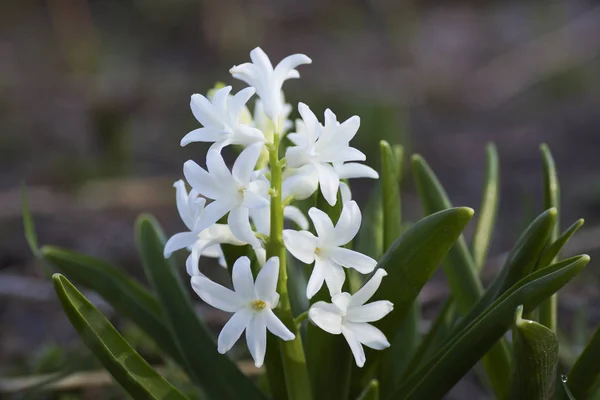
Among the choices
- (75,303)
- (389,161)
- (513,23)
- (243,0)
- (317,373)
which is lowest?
(317,373)

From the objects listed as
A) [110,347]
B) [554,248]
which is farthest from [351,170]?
[110,347]

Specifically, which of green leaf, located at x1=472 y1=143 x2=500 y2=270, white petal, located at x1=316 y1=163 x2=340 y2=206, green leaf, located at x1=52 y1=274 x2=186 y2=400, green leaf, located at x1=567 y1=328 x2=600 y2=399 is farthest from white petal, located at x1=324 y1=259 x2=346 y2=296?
green leaf, located at x1=472 y1=143 x2=500 y2=270

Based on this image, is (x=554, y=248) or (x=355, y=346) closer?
(x=355, y=346)

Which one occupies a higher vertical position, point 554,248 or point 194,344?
point 554,248

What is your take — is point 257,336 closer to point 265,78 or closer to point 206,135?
point 206,135

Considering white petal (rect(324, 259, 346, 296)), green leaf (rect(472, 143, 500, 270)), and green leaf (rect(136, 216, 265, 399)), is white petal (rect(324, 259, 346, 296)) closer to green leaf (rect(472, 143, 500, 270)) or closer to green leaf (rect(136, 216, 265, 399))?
green leaf (rect(136, 216, 265, 399))

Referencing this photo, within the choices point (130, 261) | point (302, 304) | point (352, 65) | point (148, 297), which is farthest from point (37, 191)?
point (352, 65)

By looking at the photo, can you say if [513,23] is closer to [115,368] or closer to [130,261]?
[130,261]

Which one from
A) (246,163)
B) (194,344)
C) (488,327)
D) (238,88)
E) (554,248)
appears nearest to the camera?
(246,163)
